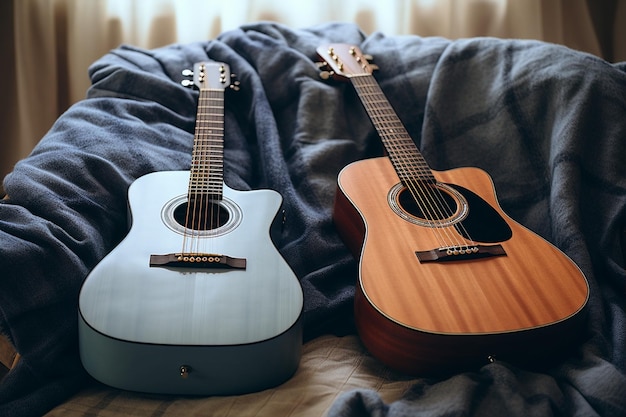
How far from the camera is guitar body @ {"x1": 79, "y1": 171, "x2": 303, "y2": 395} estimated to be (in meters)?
0.81

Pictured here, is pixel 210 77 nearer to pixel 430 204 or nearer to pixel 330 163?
pixel 330 163

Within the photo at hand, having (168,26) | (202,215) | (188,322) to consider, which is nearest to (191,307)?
(188,322)

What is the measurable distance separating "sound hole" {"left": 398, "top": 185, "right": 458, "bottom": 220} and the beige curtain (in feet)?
2.99

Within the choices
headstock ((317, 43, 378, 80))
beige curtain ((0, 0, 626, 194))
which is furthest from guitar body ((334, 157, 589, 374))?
beige curtain ((0, 0, 626, 194))

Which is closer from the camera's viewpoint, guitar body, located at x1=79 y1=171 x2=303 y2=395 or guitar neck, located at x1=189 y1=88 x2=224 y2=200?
guitar body, located at x1=79 y1=171 x2=303 y2=395

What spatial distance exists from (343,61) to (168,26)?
2.23 feet

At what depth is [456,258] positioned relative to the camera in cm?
96

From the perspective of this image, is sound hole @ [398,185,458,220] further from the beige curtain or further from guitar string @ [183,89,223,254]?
the beige curtain

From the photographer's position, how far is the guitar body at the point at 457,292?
85 cm

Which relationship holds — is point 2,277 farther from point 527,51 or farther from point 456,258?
point 527,51

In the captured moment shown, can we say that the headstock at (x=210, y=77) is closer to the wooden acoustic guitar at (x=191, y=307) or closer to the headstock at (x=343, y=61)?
the headstock at (x=343, y=61)

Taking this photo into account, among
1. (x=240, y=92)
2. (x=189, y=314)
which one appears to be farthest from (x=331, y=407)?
(x=240, y=92)

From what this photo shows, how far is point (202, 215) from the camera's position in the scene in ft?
3.47

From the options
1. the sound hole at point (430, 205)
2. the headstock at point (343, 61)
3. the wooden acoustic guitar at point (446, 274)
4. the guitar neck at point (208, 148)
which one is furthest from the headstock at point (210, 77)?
the sound hole at point (430, 205)
